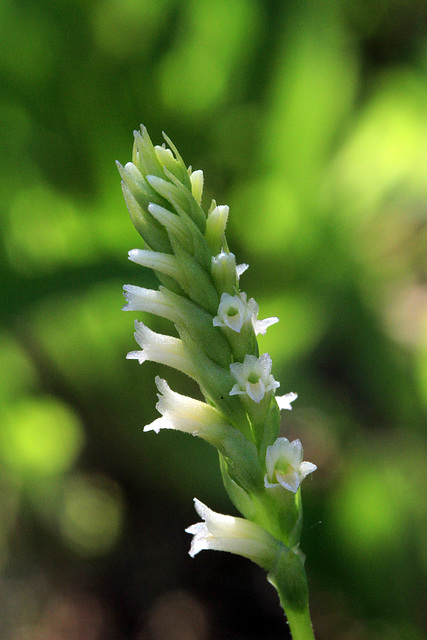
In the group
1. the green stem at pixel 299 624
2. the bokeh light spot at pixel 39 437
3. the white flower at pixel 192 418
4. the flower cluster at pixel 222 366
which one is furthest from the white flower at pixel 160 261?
the bokeh light spot at pixel 39 437

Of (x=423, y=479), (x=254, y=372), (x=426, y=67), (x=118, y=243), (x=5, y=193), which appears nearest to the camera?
(x=254, y=372)

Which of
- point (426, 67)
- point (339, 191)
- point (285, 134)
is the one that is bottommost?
point (339, 191)

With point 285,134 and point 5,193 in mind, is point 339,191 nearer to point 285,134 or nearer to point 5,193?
point 285,134

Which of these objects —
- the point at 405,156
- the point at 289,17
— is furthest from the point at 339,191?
the point at 289,17

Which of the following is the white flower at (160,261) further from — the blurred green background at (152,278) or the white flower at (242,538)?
the blurred green background at (152,278)

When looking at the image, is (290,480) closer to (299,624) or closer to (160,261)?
(299,624)

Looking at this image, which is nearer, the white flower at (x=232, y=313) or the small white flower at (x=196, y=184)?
the white flower at (x=232, y=313)

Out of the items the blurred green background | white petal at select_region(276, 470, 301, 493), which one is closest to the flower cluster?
white petal at select_region(276, 470, 301, 493)
